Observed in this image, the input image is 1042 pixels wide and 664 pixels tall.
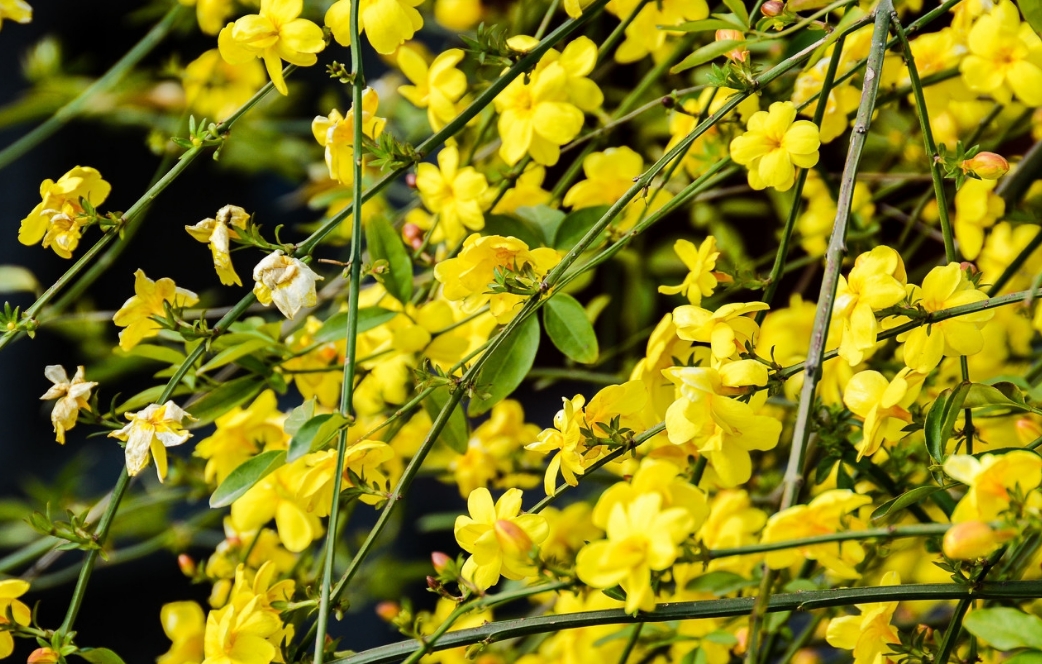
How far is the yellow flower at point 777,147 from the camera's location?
50cm

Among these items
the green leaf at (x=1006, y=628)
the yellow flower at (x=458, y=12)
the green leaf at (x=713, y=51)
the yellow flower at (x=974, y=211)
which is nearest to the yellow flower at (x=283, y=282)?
the green leaf at (x=713, y=51)

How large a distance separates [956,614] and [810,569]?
0.80 ft

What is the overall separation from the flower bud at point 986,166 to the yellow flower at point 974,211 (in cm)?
21

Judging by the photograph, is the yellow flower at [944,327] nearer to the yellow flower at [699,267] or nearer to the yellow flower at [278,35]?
the yellow flower at [699,267]

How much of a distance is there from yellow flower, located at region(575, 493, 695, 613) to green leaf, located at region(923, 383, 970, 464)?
15 cm

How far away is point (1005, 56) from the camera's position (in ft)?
2.02

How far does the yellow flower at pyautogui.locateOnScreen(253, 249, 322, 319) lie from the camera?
0.50m

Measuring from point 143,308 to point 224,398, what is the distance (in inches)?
3.4

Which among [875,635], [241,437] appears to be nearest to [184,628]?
[241,437]

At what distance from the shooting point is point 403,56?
690 mm

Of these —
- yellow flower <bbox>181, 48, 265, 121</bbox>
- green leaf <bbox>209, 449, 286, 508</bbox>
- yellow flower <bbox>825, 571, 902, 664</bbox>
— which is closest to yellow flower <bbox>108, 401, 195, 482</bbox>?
green leaf <bbox>209, 449, 286, 508</bbox>

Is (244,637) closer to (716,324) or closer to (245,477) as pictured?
(245,477)

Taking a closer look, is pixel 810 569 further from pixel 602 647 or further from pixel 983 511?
pixel 983 511

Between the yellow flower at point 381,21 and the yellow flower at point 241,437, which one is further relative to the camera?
the yellow flower at point 241,437
